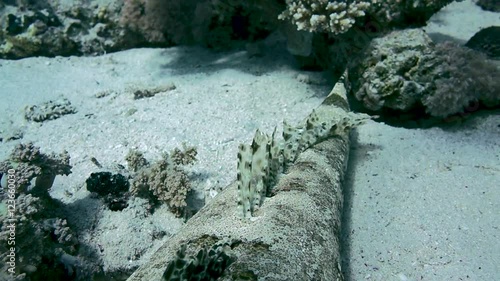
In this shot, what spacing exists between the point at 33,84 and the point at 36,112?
1.37 metres

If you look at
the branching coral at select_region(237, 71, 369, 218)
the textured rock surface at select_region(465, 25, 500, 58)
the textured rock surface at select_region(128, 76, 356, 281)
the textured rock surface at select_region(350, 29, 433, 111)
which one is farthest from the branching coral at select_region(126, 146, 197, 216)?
the textured rock surface at select_region(465, 25, 500, 58)

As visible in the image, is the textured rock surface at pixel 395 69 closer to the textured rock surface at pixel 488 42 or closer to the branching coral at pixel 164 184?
the textured rock surface at pixel 488 42

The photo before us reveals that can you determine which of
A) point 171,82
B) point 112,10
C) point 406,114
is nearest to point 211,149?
point 171,82

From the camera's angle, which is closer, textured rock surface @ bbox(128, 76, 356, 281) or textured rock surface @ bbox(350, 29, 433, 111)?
textured rock surface @ bbox(128, 76, 356, 281)

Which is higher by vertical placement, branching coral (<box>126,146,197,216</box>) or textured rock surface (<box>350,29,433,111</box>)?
textured rock surface (<box>350,29,433,111</box>)

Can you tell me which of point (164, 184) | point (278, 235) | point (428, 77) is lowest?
point (164, 184)

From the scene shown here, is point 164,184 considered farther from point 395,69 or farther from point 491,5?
point 491,5

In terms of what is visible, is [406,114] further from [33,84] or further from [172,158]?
[33,84]

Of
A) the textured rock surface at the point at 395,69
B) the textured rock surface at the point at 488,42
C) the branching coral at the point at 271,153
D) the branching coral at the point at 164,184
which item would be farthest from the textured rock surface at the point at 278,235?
the textured rock surface at the point at 488,42

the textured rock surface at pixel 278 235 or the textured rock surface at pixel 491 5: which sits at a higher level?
the textured rock surface at pixel 491 5

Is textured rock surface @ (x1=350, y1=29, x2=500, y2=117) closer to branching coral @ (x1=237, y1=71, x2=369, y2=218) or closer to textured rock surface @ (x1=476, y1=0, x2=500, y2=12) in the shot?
branching coral @ (x1=237, y1=71, x2=369, y2=218)

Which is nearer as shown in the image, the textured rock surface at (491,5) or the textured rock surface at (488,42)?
the textured rock surface at (488,42)

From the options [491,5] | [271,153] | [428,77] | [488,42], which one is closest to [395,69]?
[428,77]

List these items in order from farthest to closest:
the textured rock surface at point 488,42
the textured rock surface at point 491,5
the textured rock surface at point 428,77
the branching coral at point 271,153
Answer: the textured rock surface at point 491,5 → the textured rock surface at point 488,42 → the textured rock surface at point 428,77 → the branching coral at point 271,153
